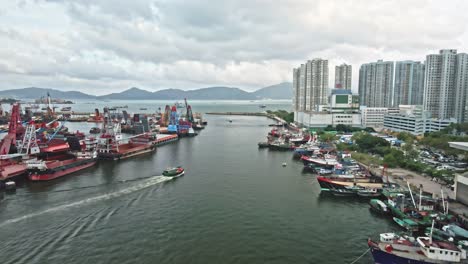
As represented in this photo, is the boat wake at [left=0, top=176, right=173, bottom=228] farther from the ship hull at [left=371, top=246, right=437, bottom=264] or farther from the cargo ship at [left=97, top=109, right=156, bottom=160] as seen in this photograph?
the ship hull at [left=371, top=246, right=437, bottom=264]

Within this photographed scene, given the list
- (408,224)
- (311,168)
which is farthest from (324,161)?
(408,224)

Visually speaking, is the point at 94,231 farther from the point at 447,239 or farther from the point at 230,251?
the point at 447,239

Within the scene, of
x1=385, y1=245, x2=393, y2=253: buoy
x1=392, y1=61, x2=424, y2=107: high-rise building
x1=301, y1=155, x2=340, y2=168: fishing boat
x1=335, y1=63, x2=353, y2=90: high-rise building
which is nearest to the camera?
x1=385, y1=245, x2=393, y2=253: buoy

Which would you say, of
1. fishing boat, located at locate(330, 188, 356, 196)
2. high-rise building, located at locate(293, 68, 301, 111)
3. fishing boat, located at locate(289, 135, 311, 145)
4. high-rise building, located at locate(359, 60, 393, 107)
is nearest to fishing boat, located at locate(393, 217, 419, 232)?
fishing boat, located at locate(330, 188, 356, 196)

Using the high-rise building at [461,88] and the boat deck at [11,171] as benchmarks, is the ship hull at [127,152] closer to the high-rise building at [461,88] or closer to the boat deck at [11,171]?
the boat deck at [11,171]

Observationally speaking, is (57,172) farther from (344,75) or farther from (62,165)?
(344,75)

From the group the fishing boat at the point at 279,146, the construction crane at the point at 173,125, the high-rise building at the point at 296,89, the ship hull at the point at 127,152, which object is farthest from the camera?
the high-rise building at the point at 296,89

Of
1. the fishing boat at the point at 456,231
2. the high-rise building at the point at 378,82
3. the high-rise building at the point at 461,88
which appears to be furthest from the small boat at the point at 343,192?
the high-rise building at the point at 378,82

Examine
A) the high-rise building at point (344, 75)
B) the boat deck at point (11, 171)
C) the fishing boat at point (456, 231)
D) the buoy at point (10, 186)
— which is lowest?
the fishing boat at point (456, 231)
